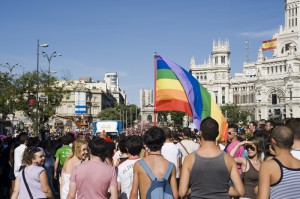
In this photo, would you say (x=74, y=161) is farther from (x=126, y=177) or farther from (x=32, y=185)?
(x=32, y=185)

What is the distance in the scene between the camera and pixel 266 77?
122m

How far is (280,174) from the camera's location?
5.90m

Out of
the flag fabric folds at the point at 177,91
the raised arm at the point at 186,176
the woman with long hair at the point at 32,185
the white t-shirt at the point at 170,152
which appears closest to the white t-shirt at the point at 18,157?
the white t-shirt at the point at 170,152

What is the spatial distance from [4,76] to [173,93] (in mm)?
40574

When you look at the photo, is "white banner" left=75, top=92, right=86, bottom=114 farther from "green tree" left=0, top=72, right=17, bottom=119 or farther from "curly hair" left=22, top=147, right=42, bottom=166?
"curly hair" left=22, top=147, right=42, bottom=166

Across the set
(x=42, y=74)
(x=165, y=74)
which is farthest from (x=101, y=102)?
(x=165, y=74)

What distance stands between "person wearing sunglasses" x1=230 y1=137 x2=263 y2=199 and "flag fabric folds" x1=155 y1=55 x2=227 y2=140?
5053 millimetres

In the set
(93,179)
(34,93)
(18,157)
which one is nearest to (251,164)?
(93,179)

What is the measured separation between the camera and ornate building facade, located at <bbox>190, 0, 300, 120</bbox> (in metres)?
115

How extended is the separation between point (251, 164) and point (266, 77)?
116 meters

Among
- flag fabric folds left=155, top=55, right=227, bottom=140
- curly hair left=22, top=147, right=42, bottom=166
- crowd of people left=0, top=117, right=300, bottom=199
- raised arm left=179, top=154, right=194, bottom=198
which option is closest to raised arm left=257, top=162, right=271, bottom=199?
crowd of people left=0, top=117, right=300, bottom=199

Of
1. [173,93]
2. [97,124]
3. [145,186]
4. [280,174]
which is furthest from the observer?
[97,124]

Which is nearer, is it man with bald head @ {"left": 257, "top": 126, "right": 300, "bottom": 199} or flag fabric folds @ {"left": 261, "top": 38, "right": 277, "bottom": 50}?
man with bald head @ {"left": 257, "top": 126, "right": 300, "bottom": 199}

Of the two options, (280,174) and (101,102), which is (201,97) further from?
(101,102)
